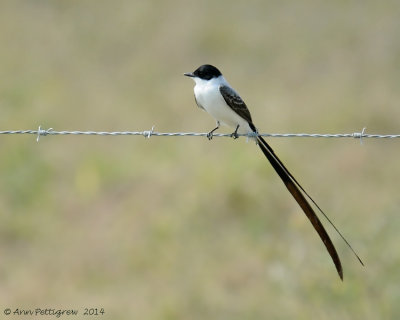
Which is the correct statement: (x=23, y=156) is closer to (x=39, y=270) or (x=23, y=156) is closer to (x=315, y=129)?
(x=39, y=270)

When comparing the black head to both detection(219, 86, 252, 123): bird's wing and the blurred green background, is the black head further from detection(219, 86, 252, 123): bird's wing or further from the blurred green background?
the blurred green background

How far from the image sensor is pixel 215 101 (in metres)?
5.05

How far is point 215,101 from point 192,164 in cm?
438

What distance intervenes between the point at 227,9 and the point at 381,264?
8.19 metres

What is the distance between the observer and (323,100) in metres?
10.9

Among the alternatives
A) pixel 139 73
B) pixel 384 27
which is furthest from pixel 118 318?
pixel 384 27

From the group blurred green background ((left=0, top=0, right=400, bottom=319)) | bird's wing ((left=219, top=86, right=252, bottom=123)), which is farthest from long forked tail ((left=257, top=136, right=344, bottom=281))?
blurred green background ((left=0, top=0, right=400, bottom=319))

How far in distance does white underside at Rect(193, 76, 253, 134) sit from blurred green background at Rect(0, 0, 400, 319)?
1.74m

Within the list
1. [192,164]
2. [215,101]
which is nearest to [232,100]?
[215,101]

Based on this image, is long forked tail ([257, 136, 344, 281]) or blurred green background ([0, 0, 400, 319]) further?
blurred green background ([0, 0, 400, 319])

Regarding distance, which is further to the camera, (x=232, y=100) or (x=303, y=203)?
(x=232, y=100)

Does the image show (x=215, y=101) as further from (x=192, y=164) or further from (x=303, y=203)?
(x=192, y=164)

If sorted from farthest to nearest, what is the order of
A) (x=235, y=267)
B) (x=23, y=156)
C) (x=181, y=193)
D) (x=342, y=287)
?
(x=23, y=156), (x=181, y=193), (x=235, y=267), (x=342, y=287)

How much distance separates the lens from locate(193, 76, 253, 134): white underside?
16.5 ft
